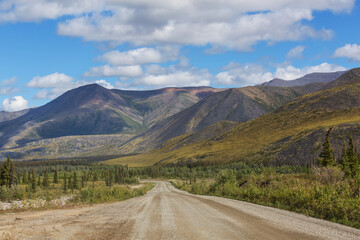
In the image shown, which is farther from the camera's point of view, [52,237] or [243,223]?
[243,223]

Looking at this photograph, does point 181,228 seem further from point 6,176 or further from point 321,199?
point 6,176

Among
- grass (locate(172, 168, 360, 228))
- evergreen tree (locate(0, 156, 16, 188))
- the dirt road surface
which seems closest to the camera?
the dirt road surface

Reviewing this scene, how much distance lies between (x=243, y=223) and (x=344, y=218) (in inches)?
228

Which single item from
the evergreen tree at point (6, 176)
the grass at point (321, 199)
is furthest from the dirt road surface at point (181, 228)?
the evergreen tree at point (6, 176)

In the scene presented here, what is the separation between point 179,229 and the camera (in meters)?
14.5

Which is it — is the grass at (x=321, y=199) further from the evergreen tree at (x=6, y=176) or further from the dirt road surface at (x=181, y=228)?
the evergreen tree at (x=6, y=176)

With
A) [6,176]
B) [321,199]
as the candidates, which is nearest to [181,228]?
[321,199]

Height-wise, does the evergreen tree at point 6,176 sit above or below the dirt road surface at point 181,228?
below

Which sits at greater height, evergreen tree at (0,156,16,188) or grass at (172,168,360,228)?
grass at (172,168,360,228)

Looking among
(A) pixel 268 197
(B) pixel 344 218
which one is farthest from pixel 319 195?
(A) pixel 268 197

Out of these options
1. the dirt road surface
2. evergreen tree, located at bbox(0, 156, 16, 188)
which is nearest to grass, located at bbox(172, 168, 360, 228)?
the dirt road surface

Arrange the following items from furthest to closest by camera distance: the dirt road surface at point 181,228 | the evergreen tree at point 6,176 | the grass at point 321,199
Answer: the evergreen tree at point 6,176
the grass at point 321,199
the dirt road surface at point 181,228

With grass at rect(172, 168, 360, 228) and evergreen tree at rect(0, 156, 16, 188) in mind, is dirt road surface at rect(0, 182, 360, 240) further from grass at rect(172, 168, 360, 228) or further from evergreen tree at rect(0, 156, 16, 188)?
evergreen tree at rect(0, 156, 16, 188)

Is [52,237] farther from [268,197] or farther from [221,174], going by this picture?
[221,174]
